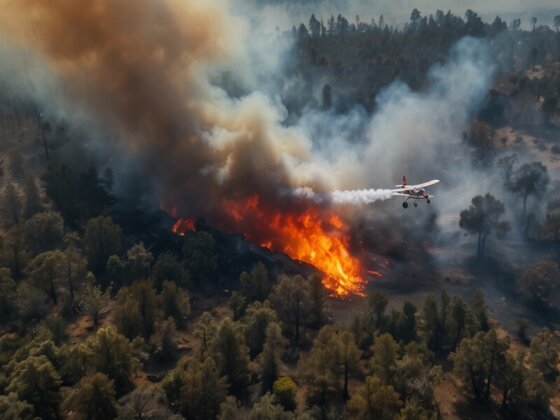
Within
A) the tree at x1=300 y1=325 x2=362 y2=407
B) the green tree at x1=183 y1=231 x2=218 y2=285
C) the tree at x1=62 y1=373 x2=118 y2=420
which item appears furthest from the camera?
the green tree at x1=183 y1=231 x2=218 y2=285

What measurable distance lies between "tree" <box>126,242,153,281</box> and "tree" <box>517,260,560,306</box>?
7222 centimetres

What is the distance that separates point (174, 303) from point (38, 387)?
1056 inches

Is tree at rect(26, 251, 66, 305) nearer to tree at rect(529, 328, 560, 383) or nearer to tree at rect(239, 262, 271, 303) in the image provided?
tree at rect(239, 262, 271, 303)

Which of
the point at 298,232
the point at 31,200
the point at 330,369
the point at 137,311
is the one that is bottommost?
the point at 330,369

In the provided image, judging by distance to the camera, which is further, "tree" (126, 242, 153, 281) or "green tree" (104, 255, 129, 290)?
"tree" (126, 242, 153, 281)

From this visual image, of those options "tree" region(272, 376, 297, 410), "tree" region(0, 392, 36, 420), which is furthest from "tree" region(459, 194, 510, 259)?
"tree" region(0, 392, 36, 420)

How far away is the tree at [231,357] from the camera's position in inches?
2440

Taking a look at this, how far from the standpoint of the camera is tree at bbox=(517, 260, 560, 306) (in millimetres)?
92375

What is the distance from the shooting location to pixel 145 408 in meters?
51.9

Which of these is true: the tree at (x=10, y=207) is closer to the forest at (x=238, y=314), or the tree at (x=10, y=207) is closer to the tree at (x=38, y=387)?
the forest at (x=238, y=314)

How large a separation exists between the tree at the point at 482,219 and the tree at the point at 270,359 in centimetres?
6646

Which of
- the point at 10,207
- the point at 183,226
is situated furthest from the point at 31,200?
the point at 183,226

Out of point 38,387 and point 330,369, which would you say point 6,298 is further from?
point 330,369

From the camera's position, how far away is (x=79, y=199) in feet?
377
